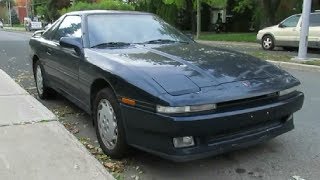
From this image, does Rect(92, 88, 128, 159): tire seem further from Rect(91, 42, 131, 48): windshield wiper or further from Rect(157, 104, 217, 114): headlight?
Rect(91, 42, 131, 48): windshield wiper

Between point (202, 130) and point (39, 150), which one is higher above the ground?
point (202, 130)

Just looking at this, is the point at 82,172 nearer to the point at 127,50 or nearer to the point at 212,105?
the point at 212,105

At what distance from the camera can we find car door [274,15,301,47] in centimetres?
1733

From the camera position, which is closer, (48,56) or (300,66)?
(48,56)

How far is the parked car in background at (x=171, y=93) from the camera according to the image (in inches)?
155

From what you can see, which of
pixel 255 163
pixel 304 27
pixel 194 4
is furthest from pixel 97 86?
pixel 194 4

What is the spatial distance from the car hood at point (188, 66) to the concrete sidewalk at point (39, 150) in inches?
38.4

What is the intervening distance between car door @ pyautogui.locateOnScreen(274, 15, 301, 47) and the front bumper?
44.8ft

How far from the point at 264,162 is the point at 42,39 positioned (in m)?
4.10

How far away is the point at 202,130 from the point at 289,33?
14.6 m

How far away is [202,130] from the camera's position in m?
3.89

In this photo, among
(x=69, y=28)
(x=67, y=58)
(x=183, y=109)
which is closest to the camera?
(x=183, y=109)

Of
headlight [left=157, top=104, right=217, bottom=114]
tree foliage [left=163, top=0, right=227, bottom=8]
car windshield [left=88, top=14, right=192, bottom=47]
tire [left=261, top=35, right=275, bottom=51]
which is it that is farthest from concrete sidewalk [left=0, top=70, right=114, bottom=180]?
tree foliage [left=163, top=0, right=227, bottom=8]

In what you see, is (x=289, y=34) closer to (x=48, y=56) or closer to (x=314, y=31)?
(x=314, y=31)
